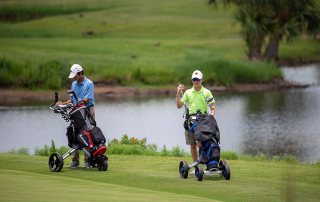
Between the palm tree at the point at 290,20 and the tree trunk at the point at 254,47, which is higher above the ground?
the palm tree at the point at 290,20

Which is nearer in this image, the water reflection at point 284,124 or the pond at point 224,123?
the water reflection at point 284,124

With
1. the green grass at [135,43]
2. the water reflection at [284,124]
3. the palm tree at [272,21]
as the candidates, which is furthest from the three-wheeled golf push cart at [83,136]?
the palm tree at [272,21]

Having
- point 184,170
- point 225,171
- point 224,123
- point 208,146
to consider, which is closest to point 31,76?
point 224,123

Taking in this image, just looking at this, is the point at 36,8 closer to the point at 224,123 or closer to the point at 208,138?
the point at 224,123

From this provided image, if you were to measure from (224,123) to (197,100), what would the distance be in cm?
2570

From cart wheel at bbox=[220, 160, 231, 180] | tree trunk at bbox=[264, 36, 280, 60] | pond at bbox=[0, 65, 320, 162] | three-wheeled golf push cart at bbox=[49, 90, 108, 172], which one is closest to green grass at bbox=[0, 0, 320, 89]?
tree trunk at bbox=[264, 36, 280, 60]

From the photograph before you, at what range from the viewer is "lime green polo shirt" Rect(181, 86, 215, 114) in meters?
21.6

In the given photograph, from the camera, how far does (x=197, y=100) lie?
70.8ft

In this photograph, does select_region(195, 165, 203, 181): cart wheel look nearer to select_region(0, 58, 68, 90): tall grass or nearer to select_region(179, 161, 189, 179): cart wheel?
select_region(179, 161, 189, 179): cart wheel

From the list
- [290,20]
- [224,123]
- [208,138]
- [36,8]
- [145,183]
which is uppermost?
[36,8]

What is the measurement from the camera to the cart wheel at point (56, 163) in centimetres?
2200

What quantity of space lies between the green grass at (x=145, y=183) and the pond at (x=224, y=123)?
10019 mm

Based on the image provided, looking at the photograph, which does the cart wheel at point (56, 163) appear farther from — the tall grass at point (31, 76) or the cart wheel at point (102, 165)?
the tall grass at point (31, 76)

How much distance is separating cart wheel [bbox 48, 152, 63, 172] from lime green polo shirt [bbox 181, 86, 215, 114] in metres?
2.86
